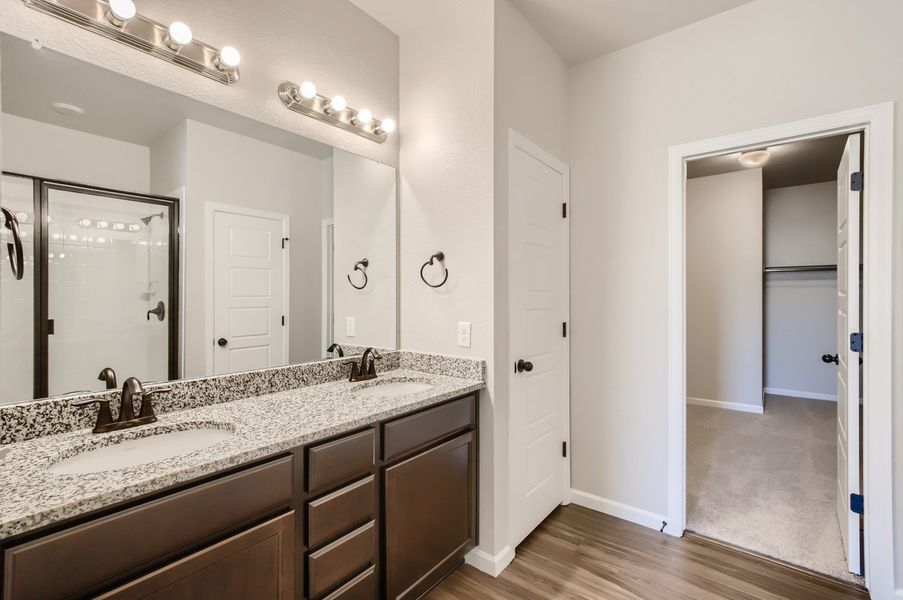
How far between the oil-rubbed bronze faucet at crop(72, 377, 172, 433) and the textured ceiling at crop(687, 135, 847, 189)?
161 inches

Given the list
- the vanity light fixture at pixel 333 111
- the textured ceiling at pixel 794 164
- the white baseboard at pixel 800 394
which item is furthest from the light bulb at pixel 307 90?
the white baseboard at pixel 800 394

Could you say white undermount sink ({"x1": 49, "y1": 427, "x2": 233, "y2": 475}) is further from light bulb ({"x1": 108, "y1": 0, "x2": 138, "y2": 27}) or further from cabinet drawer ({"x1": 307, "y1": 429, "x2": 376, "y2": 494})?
light bulb ({"x1": 108, "y1": 0, "x2": 138, "y2": 27})

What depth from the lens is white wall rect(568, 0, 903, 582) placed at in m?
1.92

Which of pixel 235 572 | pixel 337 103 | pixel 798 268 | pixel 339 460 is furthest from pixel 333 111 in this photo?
pixel 798 268

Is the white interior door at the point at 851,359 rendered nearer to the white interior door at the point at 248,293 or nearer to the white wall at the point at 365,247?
the white wall at the point at 365,247

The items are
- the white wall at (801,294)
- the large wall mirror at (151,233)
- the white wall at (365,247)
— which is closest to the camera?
the large wall mirror at (151,233)

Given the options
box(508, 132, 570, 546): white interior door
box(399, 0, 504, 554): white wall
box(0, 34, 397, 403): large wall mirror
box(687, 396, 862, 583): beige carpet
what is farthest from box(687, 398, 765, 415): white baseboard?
box(0, 34, 397, 403): large wall mirror

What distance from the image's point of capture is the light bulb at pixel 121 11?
133cm

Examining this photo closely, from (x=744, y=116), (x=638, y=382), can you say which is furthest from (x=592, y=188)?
(x=638, y=382)

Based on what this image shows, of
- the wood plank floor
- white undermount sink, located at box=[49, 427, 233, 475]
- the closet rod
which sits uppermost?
the closet rod

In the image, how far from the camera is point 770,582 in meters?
1.96

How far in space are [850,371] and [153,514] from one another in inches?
108

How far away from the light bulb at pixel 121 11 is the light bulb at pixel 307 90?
2.06 feet

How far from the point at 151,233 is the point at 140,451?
0.75 m
